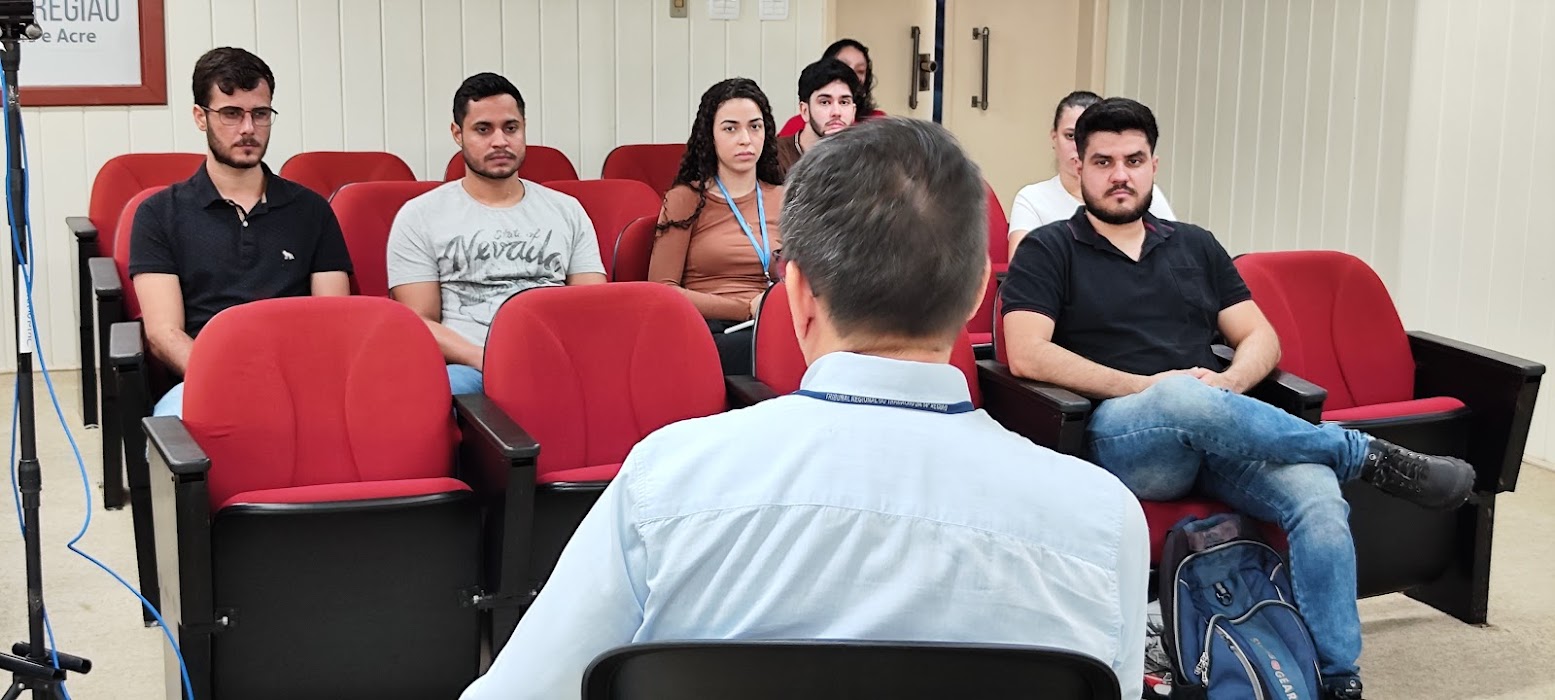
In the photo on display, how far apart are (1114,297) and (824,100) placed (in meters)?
1.87

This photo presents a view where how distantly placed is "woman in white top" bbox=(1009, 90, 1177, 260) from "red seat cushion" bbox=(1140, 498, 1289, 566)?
4.81 feet

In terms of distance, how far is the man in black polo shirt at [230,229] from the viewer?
3631 mm

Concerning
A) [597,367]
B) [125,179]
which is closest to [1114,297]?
[597,367]

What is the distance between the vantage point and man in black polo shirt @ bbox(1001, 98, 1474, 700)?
9.52 ft

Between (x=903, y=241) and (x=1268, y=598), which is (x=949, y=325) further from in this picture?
(x=1268, y=598)

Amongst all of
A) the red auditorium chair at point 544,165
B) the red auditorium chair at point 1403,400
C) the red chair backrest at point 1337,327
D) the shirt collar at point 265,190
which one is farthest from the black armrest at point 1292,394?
the red auditorium chair at point 544,165

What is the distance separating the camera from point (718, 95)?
4.34 m

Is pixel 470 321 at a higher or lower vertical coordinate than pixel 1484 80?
lower

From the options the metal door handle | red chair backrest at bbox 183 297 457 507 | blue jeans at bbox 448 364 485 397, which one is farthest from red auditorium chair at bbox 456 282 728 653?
the metal door handle

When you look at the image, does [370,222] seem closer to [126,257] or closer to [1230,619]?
[126,257]

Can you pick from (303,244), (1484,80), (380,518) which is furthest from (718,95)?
(1484,80)

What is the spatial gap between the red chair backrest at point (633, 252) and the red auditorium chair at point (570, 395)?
1.08m

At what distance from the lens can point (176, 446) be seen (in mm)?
2549

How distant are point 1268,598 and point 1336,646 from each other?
0.48ft
